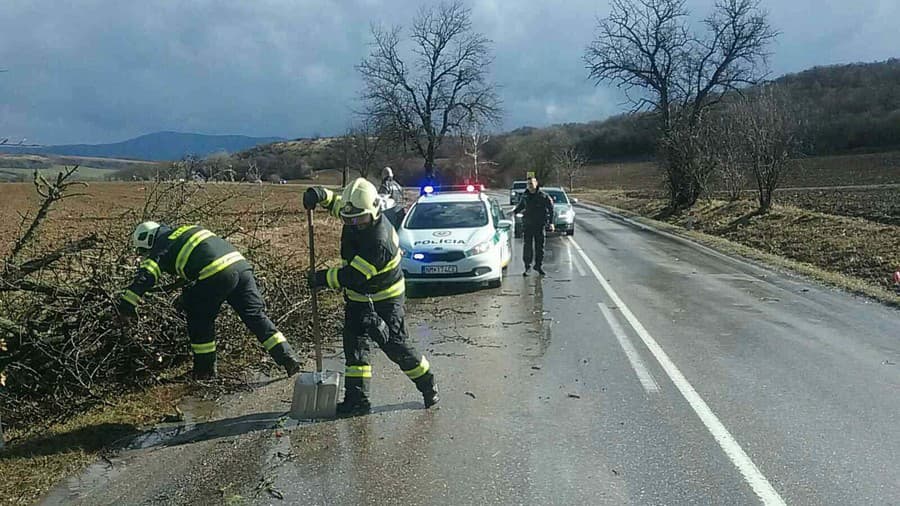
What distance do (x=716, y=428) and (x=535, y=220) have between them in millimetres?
8860

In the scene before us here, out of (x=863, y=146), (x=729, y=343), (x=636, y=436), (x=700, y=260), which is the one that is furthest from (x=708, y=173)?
(x=863, y=146)

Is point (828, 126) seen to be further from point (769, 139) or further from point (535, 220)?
point (535, 220)

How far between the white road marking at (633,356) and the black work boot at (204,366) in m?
3.79

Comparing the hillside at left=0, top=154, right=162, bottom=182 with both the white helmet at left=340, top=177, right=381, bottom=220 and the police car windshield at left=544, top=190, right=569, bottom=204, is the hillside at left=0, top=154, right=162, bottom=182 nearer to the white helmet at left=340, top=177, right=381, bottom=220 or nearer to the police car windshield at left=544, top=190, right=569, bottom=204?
the white helmet at left=340, top=177, right=381, bottom=220

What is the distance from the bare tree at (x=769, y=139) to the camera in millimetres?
26062

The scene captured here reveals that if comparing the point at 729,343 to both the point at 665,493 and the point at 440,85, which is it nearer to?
the point at 665,493

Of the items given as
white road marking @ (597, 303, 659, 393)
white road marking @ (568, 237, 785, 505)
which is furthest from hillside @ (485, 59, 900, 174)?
white road marking @ (568, 237, 785, 505)

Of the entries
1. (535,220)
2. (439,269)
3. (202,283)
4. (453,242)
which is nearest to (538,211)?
(535,220)

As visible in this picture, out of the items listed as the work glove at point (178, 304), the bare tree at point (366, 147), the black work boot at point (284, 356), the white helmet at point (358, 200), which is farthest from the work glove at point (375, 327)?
the bare tree at point (366, 147)

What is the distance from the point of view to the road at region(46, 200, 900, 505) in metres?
4.51

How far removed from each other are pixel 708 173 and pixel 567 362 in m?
28.4

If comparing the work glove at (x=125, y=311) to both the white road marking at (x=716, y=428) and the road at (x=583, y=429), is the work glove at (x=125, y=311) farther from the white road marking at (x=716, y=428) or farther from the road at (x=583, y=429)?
the white road marking at (x=716, y=428)

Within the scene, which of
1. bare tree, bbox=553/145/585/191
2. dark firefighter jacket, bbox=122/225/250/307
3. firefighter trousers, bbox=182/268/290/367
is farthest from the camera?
bare tree, bbox=553/145/585/191

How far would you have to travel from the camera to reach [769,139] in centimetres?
2630
